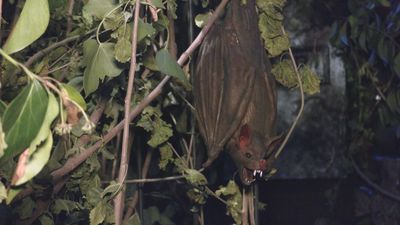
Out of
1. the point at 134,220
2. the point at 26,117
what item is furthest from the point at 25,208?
the point at 26,117

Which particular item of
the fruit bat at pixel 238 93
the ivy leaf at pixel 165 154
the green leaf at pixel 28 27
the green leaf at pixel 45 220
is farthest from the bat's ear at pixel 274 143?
the green leaf at pixel 28 27

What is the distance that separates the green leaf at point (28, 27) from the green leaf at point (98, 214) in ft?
1.76

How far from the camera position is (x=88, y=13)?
144 centimetres

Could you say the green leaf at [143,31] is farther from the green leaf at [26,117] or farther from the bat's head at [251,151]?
the green leaf at [26,117]

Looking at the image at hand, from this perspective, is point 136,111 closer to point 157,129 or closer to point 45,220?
point 157,129

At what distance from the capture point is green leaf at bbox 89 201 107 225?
1.41 m

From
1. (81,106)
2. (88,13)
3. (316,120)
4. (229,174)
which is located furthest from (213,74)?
(316,120)

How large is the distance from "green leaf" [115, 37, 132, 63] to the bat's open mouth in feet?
1.25

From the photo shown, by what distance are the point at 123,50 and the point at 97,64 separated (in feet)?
0.26

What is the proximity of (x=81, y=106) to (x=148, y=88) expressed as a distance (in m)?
0.69

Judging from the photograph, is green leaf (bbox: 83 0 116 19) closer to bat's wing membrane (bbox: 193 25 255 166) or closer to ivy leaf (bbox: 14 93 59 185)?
bat's wing membrane (bbox: 193 25 255 166)

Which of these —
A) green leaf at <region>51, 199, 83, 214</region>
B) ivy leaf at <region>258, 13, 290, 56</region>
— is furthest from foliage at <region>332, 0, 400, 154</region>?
green leaf at <region>51, 199, 83, 214</region>

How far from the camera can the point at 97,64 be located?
1.37m

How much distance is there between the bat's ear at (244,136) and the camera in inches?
57.9
